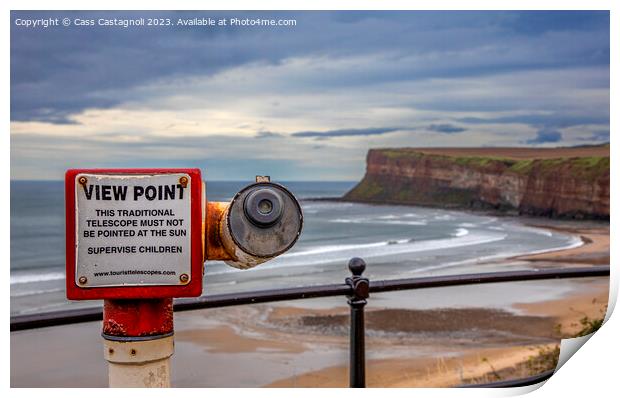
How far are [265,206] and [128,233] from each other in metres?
0.26

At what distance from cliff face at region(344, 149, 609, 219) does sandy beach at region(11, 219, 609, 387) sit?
36.5m

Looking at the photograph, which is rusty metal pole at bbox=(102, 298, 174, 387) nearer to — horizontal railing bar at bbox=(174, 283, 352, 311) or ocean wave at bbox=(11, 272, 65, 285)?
horizontal railing bar at bbox=(174, 283, 352, 311)

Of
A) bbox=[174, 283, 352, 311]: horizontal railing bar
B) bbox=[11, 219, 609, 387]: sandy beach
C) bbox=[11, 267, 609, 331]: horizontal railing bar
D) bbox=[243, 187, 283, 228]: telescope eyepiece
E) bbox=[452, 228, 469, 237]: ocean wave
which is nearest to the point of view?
bbox=[243, 187, 283, 228]: telescope eyepiece

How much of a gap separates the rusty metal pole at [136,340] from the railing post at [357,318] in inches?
45.4

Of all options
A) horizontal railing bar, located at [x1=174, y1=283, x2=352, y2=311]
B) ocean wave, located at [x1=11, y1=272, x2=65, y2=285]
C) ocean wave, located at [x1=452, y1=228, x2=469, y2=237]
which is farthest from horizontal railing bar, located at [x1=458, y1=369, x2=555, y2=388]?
ocean wave, located at [x1=452, y1=228, x2=469, y2=237]

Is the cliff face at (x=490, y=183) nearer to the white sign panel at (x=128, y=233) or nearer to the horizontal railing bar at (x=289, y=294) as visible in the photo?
the horizontal railing bar at (x=289, y=294)

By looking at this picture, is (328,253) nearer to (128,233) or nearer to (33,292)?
(33,292)

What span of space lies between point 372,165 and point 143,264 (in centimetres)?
7886

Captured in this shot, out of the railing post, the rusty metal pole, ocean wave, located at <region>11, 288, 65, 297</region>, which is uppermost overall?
the rusty metal pole

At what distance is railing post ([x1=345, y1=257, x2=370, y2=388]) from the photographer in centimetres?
252

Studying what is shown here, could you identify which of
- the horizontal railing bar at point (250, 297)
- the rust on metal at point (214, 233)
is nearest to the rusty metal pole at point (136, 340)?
the rust on metal at point (214, 233)

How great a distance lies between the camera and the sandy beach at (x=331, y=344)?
8703 mm
